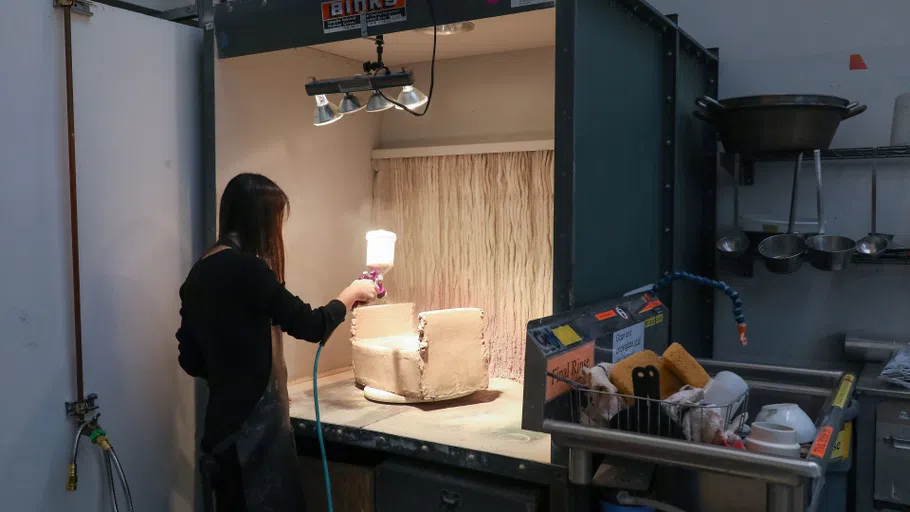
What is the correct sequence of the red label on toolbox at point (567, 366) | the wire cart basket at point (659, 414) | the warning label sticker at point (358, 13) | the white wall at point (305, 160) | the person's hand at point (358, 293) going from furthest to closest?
the white wall at point (305, 160)
the person's hand at point (358, 293)
the warning label sticker at point (358, 13)
the red label on toolbox at point (567, 366)
the wire cart basket at point (659, 414)

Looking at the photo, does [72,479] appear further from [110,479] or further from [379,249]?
[379,249]

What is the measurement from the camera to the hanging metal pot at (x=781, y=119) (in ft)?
6.60

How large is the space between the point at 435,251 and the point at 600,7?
1.10 m

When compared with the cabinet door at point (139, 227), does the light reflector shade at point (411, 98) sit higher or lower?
higher

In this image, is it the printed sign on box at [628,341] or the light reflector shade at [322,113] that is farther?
the light reflector shade at [322,113]

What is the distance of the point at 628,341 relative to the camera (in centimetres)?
176

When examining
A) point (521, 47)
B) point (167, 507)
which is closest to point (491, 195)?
point (521, 47)

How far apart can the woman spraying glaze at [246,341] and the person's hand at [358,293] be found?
117 mm

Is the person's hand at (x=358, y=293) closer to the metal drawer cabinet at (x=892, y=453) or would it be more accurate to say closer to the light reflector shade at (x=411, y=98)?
the light reflector shade at (x=411, y=98)

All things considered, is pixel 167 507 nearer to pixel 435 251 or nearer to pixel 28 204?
pixel 28 204

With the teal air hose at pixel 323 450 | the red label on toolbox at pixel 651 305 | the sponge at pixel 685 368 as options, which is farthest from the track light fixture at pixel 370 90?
the sponge at pixel 685 368

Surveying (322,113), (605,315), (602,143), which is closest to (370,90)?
(322,113)

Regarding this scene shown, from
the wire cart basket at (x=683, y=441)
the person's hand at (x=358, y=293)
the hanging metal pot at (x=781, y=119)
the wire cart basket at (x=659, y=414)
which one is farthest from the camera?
the hanging metal pot at (x=781, y=119)

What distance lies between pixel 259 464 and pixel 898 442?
1.54 metres
